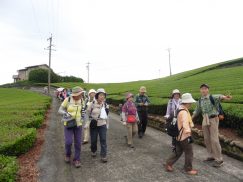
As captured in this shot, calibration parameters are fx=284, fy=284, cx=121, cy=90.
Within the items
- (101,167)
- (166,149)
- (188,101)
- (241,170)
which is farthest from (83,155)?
(241,170)

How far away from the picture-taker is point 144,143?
10.6m

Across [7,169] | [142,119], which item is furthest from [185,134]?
[142,119]

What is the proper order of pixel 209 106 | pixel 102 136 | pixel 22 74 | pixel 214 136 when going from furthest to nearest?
1. pixel 22 74
2. pixel 102 136
3. pixel 209 106
4. pixel 214 136

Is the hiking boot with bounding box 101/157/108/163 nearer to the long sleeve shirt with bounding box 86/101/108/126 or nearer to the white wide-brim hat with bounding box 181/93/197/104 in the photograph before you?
the long sleeve shirt with bounding box 86/101/108/126

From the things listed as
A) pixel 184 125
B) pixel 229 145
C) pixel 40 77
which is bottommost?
pixel 229 145

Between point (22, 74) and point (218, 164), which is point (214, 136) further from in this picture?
point (22, 74)

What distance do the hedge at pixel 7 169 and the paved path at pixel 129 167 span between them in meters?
0.75

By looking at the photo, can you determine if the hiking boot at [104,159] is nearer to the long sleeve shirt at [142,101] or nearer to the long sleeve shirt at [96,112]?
the long sleeve shirt at [96,112]

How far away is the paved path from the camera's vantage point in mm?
6821

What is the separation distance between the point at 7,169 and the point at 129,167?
3106 mm

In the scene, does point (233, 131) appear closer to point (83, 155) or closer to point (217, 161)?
point (217, 161)

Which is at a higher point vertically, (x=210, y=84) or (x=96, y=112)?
(x=210, y=84)

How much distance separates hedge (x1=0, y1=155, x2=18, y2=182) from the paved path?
75 centimetres

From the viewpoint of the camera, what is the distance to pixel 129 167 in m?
7.68
